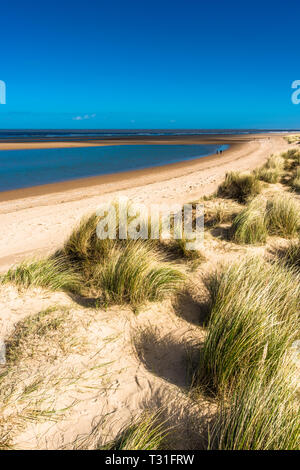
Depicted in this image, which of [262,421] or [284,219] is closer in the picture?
[262,421]

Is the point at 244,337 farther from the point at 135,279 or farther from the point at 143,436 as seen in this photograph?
the point at 135,279

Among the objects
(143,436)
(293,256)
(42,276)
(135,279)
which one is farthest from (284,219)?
(143,436)

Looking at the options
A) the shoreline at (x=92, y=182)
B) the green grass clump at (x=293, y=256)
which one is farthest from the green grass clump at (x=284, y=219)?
the shoreline at (x=92, y=182)

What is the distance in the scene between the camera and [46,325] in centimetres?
279

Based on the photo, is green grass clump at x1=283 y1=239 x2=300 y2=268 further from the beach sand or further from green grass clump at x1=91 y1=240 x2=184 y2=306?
green grass clump at x1=91 y1=240 x2=184 y2=306

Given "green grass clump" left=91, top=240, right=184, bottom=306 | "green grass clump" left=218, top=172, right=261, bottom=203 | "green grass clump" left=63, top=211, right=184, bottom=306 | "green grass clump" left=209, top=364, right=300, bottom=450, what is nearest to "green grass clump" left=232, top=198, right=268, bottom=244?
"green grass clump" left=63, top=211, right=184, bottom=306

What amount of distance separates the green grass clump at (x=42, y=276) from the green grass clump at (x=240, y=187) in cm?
556

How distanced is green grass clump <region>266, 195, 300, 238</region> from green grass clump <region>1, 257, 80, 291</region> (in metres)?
4.07

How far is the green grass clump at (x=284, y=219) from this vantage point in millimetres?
5410

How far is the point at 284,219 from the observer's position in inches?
219

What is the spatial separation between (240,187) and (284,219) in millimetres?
2926

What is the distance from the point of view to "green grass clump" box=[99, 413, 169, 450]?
176 cm

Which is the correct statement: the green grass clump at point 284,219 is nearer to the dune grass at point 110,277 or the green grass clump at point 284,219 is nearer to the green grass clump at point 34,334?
the dune grass at point 110,277
